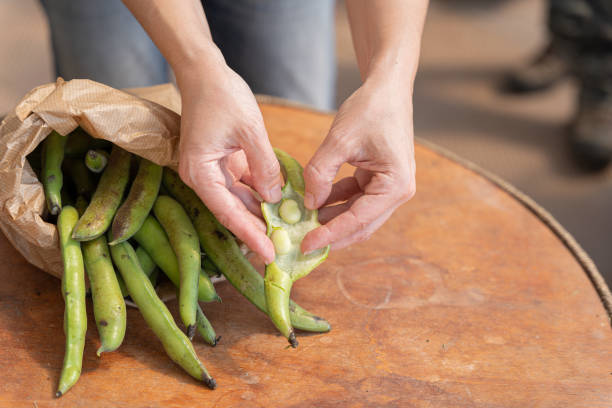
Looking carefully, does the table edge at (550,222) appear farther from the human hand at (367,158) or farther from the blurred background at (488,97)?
the blurred background at (488,97)

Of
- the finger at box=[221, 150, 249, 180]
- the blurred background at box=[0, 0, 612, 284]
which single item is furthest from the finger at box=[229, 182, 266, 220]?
the blurred background at box=[0, 0, 612, 284]

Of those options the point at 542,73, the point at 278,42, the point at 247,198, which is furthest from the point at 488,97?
the point at 247,198

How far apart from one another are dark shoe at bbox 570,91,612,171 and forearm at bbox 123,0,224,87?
1.73 m

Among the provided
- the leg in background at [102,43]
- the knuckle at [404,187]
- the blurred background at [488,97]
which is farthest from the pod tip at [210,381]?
the blurred background at [488,97]

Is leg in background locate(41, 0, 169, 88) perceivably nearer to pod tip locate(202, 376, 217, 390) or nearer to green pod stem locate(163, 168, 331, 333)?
green pod stem locate(163, 168, 331, 333)

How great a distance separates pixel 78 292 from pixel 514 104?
2.25 meters

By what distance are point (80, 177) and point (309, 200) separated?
1.14ft

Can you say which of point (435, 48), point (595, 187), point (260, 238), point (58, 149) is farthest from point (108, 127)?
point (435, 48)

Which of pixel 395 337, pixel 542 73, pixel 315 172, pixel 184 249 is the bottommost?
pixel 542 73

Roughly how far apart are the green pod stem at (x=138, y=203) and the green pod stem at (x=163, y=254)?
0.09ft

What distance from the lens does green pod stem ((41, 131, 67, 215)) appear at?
2.58 feet

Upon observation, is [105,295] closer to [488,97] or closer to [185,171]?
[185,171]

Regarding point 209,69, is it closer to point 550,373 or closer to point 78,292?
point 78,292

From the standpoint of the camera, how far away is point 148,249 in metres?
0.81
